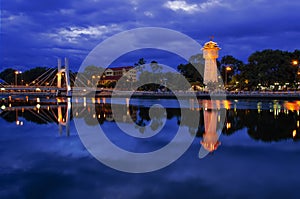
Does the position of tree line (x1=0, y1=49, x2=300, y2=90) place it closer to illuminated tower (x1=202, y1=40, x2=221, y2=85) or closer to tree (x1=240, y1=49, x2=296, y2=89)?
tree (x1=240, y1=49, x2=296, y2=89)

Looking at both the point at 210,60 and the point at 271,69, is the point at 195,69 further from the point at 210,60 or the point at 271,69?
the point at 271,69

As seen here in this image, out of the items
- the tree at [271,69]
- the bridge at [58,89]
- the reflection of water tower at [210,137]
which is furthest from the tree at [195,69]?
the reflection of water tower at [210,137]

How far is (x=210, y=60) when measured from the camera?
51000mm

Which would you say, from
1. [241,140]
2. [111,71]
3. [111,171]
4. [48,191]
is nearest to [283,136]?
[241,140]

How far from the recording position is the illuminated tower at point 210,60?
165 ft

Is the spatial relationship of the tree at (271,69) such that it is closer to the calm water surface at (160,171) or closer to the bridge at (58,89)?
the bridge at (58,89)

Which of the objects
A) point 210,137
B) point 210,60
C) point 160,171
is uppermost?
point 210,60

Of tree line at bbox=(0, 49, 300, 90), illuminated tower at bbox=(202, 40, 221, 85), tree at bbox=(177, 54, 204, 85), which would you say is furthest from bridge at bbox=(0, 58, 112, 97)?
illuminated tower at bbox=(202, 40, 221, 85)

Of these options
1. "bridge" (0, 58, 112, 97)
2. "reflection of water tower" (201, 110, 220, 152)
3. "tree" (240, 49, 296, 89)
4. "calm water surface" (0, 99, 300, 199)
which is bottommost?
"calm water surface" (0, 99, 300, 199)

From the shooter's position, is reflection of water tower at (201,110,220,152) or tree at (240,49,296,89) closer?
reflection of water tower at (201,110,220,152)

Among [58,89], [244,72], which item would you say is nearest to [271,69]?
[244,72]

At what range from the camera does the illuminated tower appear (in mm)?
50344

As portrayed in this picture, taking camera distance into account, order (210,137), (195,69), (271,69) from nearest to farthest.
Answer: (210,137) → (271,69) → (195,69)

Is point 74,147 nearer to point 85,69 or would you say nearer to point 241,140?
point 241,140
